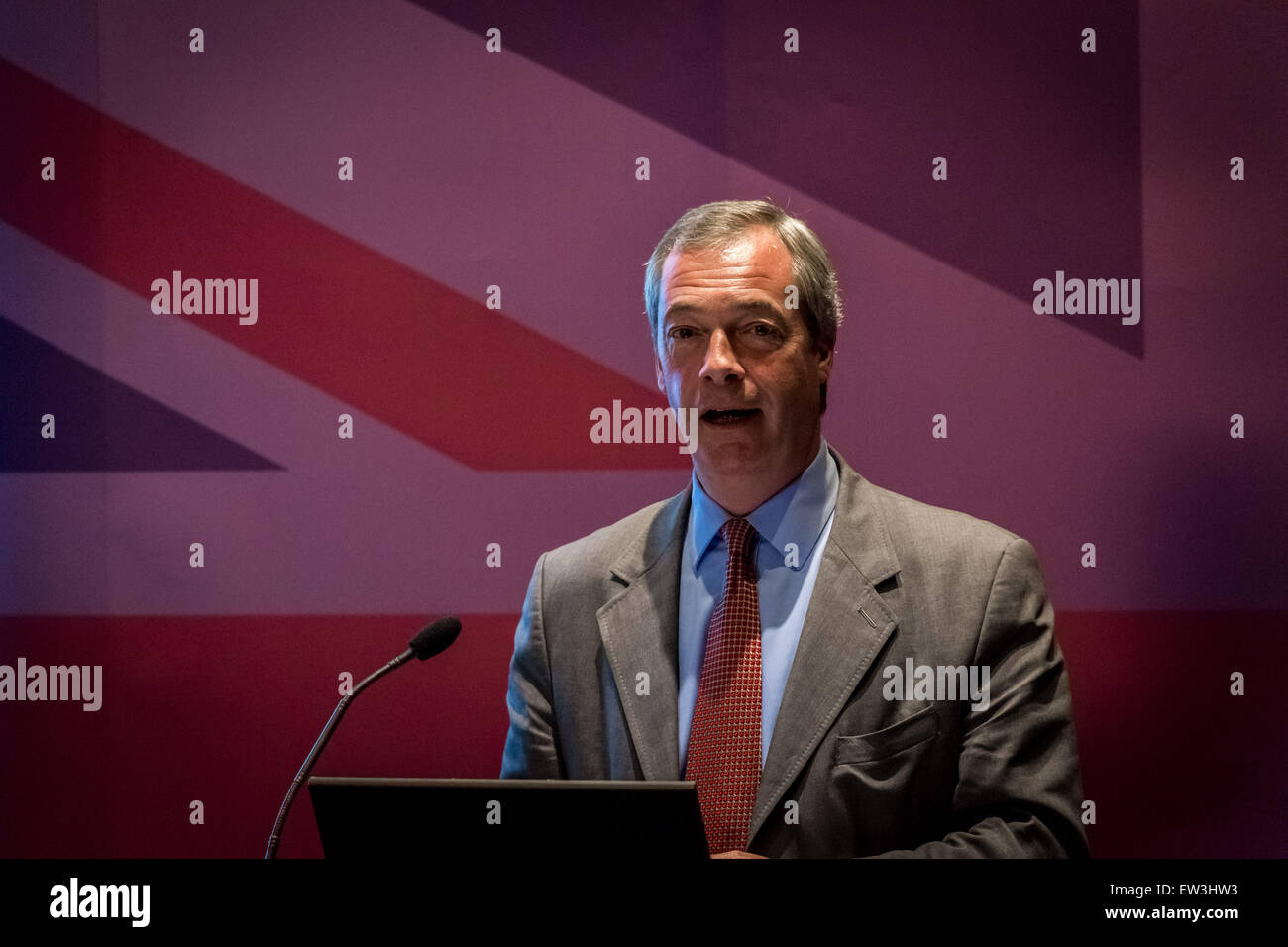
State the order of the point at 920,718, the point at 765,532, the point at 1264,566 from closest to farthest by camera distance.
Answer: the point at 920,718, the point at 765,532, the point at 1264,566

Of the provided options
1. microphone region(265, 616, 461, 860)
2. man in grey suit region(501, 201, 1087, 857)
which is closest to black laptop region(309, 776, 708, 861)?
microphone region(265, 616, 461, 860)

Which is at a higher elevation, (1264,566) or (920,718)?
(1264,566)

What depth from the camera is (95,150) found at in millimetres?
3014

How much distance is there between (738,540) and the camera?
217 centimetres

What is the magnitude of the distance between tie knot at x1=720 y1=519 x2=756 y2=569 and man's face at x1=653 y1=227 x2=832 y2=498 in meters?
0.09

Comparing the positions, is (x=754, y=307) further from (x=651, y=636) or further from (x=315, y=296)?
(x=315, y=296)

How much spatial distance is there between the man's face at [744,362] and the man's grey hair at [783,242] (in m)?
0.02

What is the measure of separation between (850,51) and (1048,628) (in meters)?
1.60

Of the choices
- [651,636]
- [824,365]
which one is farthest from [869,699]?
[824,365]

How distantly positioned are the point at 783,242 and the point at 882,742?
3.24ft

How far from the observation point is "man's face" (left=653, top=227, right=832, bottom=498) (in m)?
2.18

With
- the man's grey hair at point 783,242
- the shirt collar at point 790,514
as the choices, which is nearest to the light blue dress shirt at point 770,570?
the shirt collar at point 790,514

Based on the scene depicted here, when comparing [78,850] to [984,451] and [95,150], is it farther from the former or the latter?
[984,451]
